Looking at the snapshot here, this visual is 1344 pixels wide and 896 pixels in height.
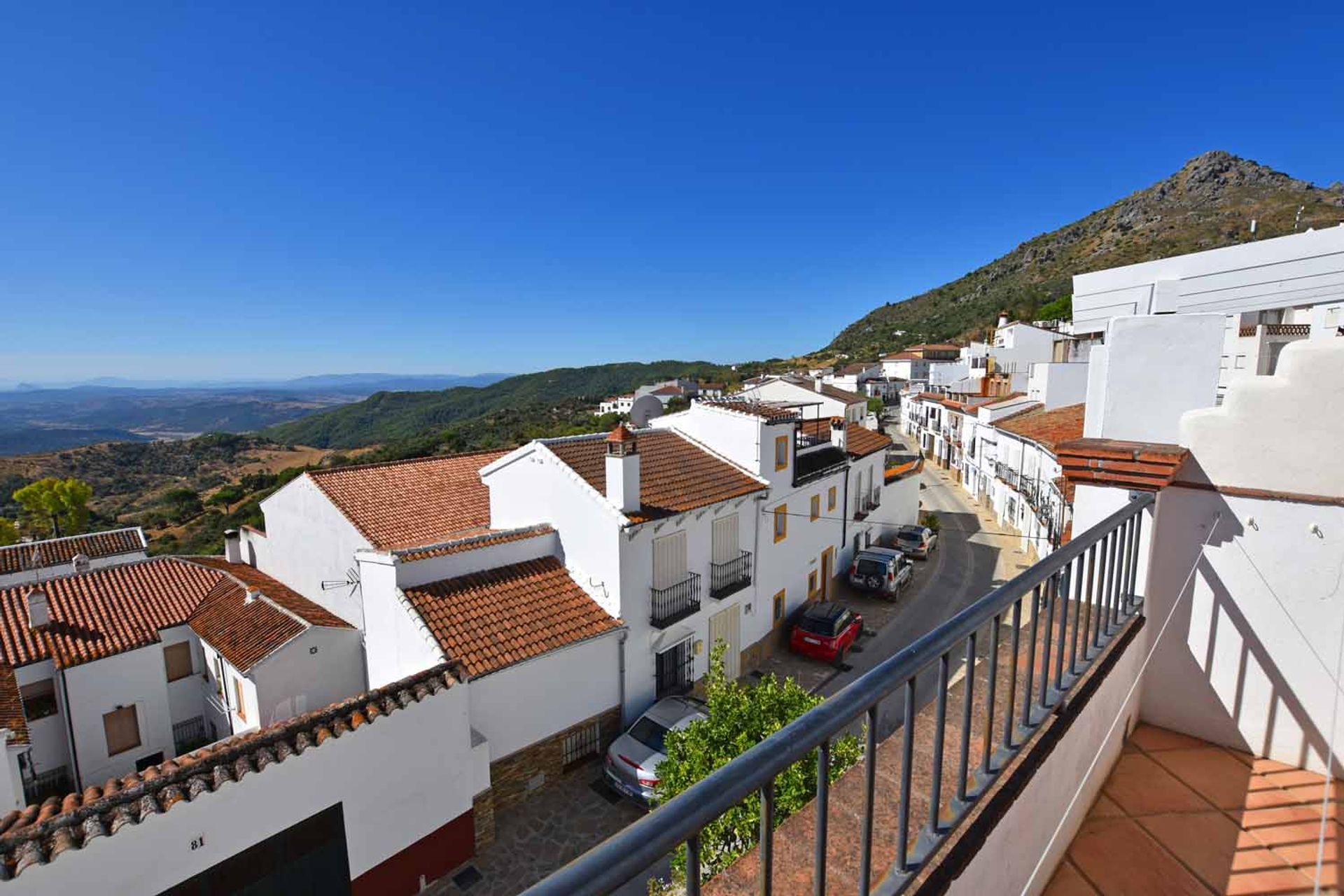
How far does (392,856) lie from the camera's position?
7.93 metres

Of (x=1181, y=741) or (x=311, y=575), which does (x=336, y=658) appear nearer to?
(x=311, y=575)

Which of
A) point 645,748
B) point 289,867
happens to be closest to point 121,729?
point 289,867

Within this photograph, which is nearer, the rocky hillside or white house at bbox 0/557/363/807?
white house at bbox 0/557/363/807

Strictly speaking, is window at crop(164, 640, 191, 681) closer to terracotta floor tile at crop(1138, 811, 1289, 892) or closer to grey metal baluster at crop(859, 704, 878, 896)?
grey metal baluster at crop(859, 704, 878, 896)

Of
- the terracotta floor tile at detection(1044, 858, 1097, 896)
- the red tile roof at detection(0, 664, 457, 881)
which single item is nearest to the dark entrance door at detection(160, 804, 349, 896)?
the red tile roof at detection(0, 664, 457, 881)

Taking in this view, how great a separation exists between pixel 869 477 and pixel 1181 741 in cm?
1781

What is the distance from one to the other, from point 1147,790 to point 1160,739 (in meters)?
0.54

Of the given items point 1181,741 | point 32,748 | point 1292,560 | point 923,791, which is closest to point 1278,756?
point 1181,741

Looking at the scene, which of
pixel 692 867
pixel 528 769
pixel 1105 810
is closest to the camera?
pixel 692 867

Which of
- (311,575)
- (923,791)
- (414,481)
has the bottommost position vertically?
(311,575)

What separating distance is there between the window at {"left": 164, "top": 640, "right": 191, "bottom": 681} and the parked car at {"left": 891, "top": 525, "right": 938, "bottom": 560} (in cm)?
2081

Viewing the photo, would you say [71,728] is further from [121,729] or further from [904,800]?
[904,800]

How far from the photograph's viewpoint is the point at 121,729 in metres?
12.6

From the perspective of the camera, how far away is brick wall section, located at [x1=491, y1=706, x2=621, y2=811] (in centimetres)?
962
